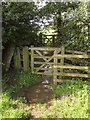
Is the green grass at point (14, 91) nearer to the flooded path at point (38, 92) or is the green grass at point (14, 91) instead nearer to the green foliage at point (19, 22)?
the flooded path at point (38, 92)

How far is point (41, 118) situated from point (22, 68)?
4.53 metres

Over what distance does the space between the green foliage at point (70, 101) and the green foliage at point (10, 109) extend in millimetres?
748

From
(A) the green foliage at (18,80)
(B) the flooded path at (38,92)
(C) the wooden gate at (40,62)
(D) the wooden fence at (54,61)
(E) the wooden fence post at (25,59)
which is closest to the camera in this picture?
(B) the flooded path at (38,92)

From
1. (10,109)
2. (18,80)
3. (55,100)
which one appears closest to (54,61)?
(55,100)

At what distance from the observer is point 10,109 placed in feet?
26.2

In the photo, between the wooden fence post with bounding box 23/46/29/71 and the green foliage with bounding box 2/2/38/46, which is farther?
the wooden fence post with bounding box 23/46/29/71

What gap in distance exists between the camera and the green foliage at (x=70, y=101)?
765cm

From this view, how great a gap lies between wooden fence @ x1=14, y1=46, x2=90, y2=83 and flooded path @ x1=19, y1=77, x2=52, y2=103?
526 millimetres

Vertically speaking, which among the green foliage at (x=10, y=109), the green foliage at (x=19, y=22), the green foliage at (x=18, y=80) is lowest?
the green foliage at (x=10, y=109)

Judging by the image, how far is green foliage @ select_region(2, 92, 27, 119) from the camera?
299 inches

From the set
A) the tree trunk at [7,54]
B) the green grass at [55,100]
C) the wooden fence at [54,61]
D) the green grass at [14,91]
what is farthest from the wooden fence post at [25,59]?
the green grass at [55,100]

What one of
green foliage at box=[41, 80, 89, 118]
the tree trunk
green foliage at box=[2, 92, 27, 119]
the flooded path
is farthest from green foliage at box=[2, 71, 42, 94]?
green foliage at box=[41, 80, 89, 118]

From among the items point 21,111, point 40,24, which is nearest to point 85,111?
point 21,111

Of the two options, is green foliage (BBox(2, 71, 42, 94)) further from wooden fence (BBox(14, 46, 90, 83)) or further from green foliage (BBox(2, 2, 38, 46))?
green foliage (BBox(2, 2, 38, 46))
